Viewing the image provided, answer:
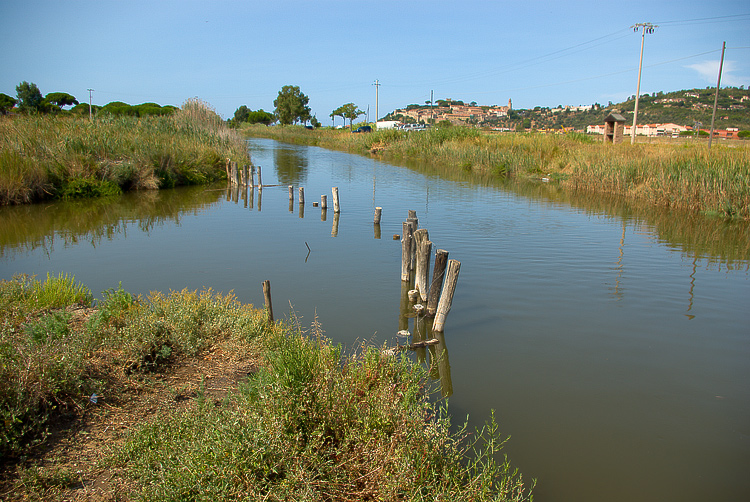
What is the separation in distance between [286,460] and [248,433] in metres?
0.29

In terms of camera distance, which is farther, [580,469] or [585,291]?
[585,291]

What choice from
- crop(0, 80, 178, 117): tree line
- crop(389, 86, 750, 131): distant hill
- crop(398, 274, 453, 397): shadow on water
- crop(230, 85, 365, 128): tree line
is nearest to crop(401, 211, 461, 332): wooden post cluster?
crop(398, 274, 453, 397): shadow on water

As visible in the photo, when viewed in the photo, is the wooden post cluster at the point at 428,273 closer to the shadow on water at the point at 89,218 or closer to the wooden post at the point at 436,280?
the wooden post at the point at 436,280

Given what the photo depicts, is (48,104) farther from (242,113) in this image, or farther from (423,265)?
(242,113)

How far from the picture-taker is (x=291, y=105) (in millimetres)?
83812

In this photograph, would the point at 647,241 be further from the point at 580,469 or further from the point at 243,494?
the point at 243,494

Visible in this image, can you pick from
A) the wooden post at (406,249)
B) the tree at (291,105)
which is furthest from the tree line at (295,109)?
the wooden post at (406,249)

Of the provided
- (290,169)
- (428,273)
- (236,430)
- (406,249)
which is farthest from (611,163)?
(236,430)

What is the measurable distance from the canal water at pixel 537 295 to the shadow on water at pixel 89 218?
0.30 ft

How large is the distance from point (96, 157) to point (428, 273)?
1493 centimetres

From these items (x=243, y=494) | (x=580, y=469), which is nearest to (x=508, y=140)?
(x=580, y=469)

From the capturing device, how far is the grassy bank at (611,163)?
1548 centimetres

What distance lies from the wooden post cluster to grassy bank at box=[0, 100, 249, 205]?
12538 millimetres

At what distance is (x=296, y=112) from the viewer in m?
84.3
